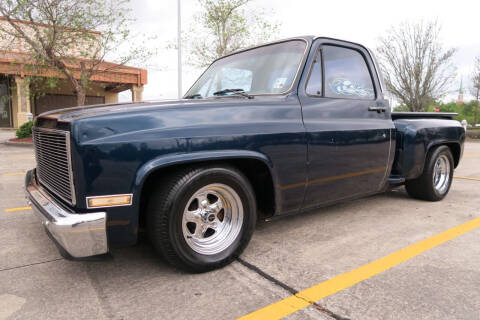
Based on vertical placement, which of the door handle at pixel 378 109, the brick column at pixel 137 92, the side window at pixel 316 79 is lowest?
the door handle at pixel 378 109

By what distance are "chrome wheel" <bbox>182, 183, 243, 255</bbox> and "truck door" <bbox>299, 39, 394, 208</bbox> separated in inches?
28.4

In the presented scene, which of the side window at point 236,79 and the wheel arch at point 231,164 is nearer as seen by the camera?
the wheel arch at point 231,164

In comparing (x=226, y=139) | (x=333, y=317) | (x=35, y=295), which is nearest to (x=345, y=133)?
(x=226, y=139)

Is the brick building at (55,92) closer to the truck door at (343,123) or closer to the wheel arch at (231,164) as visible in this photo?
the truck door at (343,123)

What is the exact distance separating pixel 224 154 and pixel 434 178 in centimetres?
341

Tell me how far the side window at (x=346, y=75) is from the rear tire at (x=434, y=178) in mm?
1370

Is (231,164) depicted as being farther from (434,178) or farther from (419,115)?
(434,178)

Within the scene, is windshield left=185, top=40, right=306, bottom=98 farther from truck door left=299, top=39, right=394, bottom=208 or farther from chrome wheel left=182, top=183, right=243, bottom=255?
chrome wheel left=182, top=183, right=243, bottom=255

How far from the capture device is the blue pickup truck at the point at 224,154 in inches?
80.7

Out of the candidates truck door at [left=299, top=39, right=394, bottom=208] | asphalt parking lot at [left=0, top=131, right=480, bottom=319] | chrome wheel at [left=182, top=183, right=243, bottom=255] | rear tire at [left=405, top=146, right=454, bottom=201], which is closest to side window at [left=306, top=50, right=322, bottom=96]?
truck door at [left=299, top=39, right=394, bottom=208]

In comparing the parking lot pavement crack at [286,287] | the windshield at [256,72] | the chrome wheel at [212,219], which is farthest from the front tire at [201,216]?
the windshield at [256,72]

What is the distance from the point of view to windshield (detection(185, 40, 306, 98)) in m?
3.01

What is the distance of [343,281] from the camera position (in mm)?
2295

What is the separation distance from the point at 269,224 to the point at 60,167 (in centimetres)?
207
